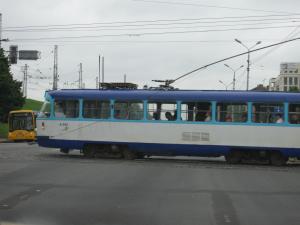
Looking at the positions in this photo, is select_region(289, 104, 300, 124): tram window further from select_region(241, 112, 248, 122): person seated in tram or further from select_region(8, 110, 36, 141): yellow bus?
select_region(8, 110, 36, 141): yellow bus

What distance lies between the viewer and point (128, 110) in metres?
26.2

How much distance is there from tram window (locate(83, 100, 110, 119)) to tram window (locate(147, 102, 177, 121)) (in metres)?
1.79

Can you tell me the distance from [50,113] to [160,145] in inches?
197

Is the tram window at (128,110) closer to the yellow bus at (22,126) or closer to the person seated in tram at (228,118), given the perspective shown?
the person seated in tram at (228,118)

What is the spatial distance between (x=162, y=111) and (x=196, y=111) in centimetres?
140

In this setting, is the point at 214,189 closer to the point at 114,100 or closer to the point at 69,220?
the point at 69,220

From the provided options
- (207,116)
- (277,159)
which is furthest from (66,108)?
(277,159)

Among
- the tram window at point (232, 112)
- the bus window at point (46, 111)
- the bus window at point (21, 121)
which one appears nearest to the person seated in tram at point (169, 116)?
the tram window at point (232, 112)

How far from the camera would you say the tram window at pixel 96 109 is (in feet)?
86.4

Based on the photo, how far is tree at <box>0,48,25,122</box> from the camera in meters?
65.4

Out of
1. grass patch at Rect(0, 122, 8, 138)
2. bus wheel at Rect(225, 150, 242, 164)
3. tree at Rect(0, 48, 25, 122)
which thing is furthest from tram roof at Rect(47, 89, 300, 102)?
grass patch at Rect(0, 122, 8, 138)

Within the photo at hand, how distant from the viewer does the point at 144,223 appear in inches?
414

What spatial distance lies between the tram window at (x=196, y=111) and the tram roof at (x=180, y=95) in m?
0.20

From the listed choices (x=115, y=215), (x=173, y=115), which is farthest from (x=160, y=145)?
(x=115, y=215)
